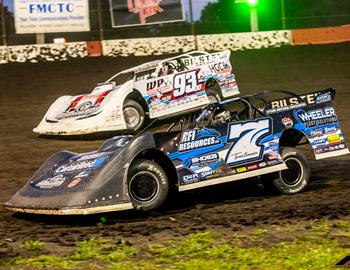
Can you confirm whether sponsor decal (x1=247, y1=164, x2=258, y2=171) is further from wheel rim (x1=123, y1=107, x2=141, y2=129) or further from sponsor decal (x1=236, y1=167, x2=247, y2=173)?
wheel rim (x1=123, y1=107, x2=141, y2=129)

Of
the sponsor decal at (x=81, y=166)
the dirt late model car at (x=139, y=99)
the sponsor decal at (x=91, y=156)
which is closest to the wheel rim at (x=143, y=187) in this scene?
the sponsor decal at (x=81, y=166)

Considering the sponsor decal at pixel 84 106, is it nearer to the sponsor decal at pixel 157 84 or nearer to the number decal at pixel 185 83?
the sponsor decal at pixel 157 84

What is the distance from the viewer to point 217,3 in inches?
916

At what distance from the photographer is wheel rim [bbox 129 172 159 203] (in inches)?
285

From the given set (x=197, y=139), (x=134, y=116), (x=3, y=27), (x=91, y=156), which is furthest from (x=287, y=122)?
(x=3, y=27)

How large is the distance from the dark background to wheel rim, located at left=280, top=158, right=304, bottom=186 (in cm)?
1363

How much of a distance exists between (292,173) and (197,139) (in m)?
1.34

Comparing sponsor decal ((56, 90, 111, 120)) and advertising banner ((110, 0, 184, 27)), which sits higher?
advertising banner ((110, 0, 184, 27))

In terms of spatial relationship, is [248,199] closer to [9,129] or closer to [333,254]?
[333,254]

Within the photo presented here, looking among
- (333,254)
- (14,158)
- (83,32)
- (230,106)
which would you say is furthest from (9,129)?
(333,254)

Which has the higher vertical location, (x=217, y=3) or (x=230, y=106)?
(x=217, y=3)

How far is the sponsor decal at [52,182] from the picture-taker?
285 inches

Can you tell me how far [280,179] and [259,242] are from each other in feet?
7.03

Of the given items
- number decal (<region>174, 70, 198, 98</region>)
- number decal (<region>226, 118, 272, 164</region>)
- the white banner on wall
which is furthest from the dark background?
number decal (<region>226, 118, 272, 164</region>)
